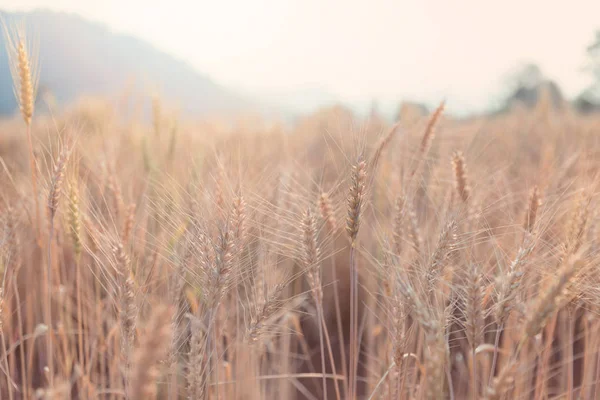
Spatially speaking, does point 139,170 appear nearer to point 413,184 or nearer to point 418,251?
point 413,184

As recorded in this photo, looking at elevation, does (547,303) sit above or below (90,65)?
below

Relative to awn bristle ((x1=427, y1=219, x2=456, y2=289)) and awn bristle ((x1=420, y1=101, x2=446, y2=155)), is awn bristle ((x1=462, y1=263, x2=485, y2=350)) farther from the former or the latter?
awn bristle ((x1=420, y1=101, x2=446, y2=155))

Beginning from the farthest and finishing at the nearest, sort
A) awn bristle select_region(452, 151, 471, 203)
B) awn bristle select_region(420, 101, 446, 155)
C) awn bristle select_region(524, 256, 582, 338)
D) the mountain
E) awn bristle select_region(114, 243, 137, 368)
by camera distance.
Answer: the mountain < awn bristle select_region(420, 101, 446, 155) < awn bristle select_region(452, 151, 471, 203) < awn bristle select_region(114, 243, 137, 368) < awn bristle select_region(524, 256, 582, 338)

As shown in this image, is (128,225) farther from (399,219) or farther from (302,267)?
(399,219)

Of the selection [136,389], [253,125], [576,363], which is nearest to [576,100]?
[253,125]

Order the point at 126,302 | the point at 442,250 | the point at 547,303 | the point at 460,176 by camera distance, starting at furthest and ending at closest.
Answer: the point at 460,176
the point at 442,250
the point at 126,302
the point at 547,303

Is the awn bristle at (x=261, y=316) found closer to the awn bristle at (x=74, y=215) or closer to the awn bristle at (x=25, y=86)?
the awn bristle at (x=74, y=215)

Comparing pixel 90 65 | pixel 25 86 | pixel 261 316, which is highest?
pixel 90 65

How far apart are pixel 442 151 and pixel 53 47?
2918 inches

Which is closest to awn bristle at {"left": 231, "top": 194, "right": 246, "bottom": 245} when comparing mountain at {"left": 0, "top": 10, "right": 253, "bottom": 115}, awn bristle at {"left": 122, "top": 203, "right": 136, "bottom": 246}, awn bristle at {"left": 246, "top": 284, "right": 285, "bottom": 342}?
awn bristle at {"left": 246, "top": 284, "right": 285, "bottom": 342}

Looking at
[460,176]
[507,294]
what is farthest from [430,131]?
[507,294]

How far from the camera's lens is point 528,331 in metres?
0.75

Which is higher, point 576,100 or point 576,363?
point 576,100

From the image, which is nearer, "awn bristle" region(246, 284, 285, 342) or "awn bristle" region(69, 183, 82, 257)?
"awn bristle" region(246, 284, 285, 342)
